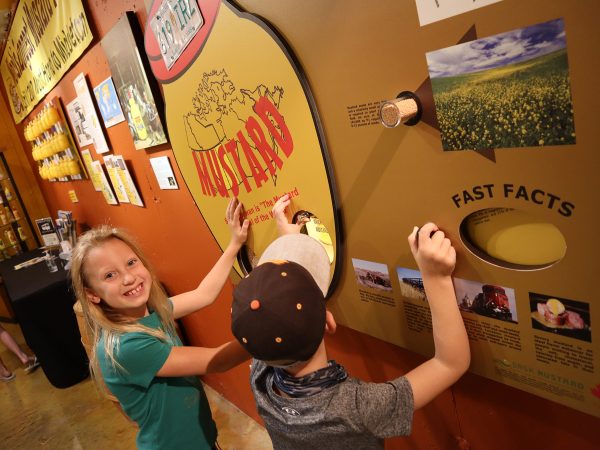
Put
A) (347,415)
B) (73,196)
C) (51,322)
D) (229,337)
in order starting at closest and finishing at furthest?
1. (347,415)
2. (229,337)
3. (51,322)
4. (73,196)

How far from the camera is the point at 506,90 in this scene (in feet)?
2.02

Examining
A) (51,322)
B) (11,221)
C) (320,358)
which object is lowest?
(51,322)

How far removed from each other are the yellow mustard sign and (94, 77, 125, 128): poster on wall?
2.30 ft

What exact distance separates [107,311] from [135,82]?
3.25ft

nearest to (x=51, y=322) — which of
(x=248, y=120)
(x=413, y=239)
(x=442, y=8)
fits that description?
(x=248, y=120)

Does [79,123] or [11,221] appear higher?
[79,123]

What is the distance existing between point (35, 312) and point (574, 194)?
375cm

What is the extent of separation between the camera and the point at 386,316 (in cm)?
102

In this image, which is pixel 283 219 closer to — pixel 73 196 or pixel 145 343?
pixel 145 343

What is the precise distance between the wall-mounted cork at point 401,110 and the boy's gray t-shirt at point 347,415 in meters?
0.48

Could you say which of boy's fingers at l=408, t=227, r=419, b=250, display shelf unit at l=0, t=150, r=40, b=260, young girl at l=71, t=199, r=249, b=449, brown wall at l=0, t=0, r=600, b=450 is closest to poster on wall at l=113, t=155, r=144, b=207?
brown wall at l=0, t=0, r=600, b=450

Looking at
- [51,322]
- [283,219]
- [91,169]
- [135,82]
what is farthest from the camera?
[51,322]

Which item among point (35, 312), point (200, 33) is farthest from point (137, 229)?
point (200, 33)

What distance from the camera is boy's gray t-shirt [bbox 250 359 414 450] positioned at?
0.73 m
